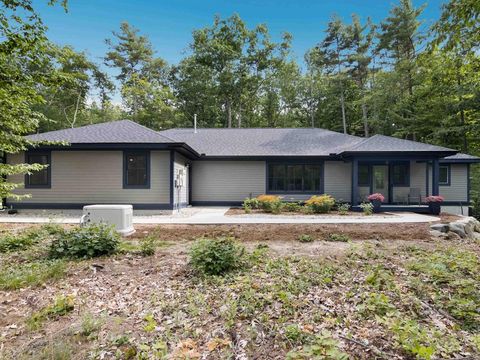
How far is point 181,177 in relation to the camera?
12445mm

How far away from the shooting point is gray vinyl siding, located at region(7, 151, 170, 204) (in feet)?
38.2

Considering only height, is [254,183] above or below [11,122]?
below

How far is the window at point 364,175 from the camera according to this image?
1473cm

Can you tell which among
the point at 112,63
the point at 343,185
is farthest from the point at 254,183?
the point at 112,63

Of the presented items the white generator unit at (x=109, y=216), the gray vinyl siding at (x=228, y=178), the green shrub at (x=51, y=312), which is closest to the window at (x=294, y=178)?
the gray vinyl siding at (x=228, y=178)

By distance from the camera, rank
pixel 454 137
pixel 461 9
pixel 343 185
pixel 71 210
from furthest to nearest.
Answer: pixel 454 137 < pixel 343 185 < pixel 71 210 < pixel 461 9

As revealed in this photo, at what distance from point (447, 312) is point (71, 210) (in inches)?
493

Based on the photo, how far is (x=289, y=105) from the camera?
31219mm

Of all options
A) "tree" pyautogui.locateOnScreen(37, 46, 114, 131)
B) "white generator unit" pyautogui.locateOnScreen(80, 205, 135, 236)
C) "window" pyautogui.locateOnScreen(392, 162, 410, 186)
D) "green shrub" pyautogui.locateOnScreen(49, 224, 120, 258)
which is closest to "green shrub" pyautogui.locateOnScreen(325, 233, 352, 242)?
"green shrub" pyautogui.locateOnScreen(49, 224, 120, 258)

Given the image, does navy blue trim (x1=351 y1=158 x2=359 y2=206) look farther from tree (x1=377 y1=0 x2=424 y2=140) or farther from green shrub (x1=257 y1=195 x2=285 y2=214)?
tree (x1=377 y1=0 x2=424 y2=140)

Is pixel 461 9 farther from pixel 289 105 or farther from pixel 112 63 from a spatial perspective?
pixel 112 63

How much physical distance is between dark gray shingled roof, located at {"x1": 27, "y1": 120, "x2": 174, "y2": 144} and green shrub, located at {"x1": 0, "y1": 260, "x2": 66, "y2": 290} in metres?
7.29

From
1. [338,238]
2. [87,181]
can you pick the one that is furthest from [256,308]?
[87,181]

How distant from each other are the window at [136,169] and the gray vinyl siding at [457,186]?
49.0 feet
